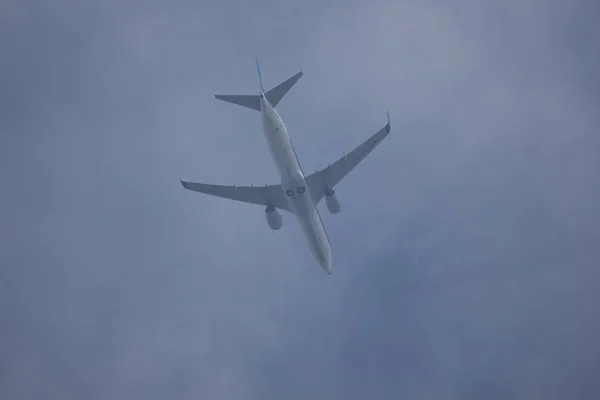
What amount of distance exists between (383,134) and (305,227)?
11.6m

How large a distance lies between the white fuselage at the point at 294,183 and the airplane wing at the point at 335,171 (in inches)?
71.0

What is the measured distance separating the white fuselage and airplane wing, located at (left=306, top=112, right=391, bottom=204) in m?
1.80

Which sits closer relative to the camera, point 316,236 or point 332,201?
point 332,201

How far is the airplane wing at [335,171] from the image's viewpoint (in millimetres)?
49000

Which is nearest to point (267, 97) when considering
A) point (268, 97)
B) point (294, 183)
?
point (268, 97)

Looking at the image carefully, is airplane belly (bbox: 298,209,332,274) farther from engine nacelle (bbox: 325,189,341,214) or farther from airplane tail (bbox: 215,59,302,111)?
airplane tail (bbox: 215,59,302,111)

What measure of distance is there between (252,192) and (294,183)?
6.35 meters

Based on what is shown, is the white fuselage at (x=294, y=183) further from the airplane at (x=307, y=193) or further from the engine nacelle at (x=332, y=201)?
the engine nacelle at (x=332, y=201)

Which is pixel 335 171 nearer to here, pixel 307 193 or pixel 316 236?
pixel 307 193

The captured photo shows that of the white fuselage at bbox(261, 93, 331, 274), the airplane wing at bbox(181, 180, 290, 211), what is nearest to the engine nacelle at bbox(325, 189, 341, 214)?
the white fuselage at bbox(261, 93, 331, 274)

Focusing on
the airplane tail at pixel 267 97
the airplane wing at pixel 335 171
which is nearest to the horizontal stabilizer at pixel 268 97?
the airplane tail at pixel 267 97

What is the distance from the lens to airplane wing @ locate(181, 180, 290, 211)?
50172mm

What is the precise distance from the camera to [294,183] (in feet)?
151

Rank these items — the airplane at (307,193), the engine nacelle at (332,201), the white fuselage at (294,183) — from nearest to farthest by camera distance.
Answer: the white fuselage at (294,183), the airplane at (307,193), the engine nacelle at (332,201)
